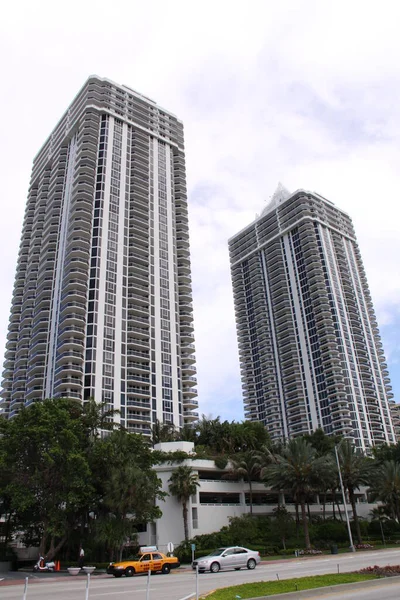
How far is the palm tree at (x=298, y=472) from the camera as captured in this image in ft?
166

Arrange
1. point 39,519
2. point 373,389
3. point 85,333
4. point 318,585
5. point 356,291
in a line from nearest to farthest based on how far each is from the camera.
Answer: point 318,585, point 39,519, point 85,333, point 373,389, point 356,291

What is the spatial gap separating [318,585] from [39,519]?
3843 cm

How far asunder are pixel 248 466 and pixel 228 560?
26.8 m

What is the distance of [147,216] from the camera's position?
353 ft

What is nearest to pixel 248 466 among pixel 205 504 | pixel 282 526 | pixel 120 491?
pixel 205 504

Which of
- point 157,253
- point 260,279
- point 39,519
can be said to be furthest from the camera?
point 260,279

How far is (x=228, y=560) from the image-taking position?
3164 centimetres

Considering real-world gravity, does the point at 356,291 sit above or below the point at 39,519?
above

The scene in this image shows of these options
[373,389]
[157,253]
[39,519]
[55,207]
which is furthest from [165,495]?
[373,389]

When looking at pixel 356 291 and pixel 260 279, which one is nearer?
pixel 356 291

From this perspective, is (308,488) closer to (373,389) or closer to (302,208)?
(373,389)

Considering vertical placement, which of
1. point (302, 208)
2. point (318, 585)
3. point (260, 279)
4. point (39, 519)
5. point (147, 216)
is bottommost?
point (318, 585)

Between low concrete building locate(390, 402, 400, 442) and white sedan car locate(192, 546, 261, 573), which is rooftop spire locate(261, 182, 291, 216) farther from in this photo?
white sedan car locate(192, 546, 261, 573)

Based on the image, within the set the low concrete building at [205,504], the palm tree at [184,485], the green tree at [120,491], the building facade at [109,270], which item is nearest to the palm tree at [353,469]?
the low concrete building at [205,504]
